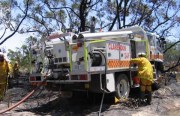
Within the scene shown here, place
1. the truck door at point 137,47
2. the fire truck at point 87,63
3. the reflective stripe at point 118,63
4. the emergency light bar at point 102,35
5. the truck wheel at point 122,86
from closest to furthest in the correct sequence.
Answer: the fire truck at point 87,63
the emergency light bar at point 102,35
the reflective stripe at point 118,63
the truck wheel at point 122,86
the truck door at point 137,47

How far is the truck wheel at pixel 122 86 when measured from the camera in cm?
1145

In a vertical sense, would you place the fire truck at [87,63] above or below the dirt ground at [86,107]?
above

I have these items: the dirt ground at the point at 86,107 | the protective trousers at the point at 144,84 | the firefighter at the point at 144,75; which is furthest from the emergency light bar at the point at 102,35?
the dirt ground at the point at 86,107

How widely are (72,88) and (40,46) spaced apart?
187cm

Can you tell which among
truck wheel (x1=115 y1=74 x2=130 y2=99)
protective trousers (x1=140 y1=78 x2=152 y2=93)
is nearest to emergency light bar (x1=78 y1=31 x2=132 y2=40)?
truck wheel (x1=115 y1=74 x2=130 y2=99)

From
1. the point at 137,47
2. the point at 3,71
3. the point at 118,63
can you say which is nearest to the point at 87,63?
the point at 118,63

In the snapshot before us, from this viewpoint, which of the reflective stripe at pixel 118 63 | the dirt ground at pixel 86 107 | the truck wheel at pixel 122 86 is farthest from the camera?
the truck wheel at pixel 122 86

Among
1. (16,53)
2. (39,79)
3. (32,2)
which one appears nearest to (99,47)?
(39,79)

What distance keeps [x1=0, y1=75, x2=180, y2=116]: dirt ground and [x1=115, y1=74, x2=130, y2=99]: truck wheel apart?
1.13 feet

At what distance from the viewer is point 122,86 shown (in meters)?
12.0

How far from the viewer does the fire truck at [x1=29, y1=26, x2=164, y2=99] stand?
33.0 feet

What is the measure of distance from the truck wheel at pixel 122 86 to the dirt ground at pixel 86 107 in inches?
13.5

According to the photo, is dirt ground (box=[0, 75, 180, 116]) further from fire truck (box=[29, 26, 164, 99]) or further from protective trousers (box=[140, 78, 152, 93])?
fire truck (box=[29, 26, 164, 99])

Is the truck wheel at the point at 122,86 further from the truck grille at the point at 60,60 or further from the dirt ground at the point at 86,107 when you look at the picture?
the truck grille at the point at 60,60
